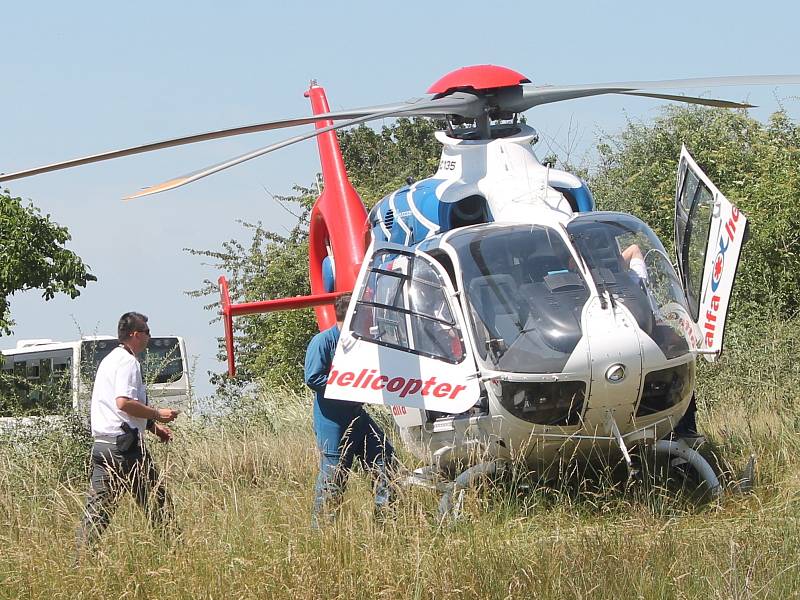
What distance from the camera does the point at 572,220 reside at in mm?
7691

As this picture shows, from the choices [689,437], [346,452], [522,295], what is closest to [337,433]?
[346,452]

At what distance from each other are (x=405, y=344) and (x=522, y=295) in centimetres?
79

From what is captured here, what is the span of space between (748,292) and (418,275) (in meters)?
8.92

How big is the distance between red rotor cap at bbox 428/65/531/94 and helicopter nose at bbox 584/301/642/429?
2.19 metres

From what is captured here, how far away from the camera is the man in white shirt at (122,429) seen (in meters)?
6.64

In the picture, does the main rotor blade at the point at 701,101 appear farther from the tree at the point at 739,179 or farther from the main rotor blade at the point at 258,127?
the tree at the point at 739,179

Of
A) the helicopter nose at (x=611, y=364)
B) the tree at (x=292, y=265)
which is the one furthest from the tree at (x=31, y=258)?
the helicopter nose at (x=611, y=364)

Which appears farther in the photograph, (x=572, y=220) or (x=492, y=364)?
(x=572, y=220)

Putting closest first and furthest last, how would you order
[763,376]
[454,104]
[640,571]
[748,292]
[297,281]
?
1. [640,571]
2. [454,104]
3. [763,376]
4. [748,292]
5. [297,281]

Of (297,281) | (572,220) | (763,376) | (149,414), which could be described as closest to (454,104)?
(572,220)

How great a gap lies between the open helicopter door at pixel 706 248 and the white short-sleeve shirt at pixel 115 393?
359 cm

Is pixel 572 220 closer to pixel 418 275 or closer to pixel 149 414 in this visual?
pixel 418 275

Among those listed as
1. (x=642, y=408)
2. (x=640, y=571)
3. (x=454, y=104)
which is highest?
(x=454, y=104)

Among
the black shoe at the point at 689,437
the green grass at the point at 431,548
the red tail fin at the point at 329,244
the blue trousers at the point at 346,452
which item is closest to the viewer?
the green grass at the point at 431,548
